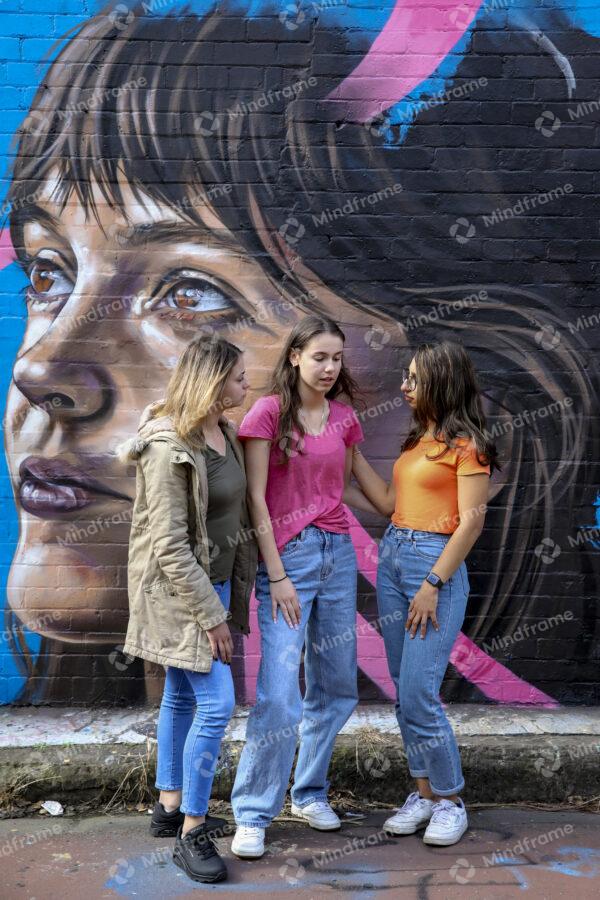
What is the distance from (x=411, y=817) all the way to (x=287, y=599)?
102cm

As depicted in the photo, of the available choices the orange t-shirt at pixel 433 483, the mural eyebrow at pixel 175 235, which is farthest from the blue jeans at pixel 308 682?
the mural eyebrow at pixel 175 235

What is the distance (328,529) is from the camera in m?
3.36

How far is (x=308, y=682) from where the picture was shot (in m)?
3.52

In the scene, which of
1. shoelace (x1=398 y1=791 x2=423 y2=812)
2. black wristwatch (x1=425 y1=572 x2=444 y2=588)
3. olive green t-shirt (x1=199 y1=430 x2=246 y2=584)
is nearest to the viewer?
olive green t-shirt (x1=199 y1=430 x2=246 y2=584)

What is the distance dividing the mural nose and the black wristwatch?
1.90m

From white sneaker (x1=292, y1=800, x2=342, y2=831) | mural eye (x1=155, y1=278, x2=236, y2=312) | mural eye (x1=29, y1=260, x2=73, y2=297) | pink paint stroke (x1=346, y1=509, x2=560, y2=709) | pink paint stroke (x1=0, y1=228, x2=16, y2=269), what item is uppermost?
pink paint stroke (x1=0, y1=228, x2=16, y2=269)

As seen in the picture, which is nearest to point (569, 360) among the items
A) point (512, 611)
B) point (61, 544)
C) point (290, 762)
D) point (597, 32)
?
point (512, 611)

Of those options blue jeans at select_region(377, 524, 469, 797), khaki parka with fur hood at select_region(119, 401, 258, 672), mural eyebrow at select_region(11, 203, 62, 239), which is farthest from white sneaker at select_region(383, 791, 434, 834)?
mural eyebrow at select_region(11, 203, 62, 239)

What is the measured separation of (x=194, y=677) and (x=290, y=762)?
51 centimetres

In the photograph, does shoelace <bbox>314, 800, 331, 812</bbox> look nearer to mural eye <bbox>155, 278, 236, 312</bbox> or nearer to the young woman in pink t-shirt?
the young woman in pink t-shirt

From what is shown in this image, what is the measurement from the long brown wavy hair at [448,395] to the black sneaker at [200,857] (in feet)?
5.22

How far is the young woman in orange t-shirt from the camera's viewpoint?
3.26 meters

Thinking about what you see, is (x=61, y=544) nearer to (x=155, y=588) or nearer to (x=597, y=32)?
(x=155, y=588)

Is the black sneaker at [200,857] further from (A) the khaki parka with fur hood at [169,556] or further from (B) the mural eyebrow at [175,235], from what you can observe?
(B) the mural eyebrow at [175,235]
